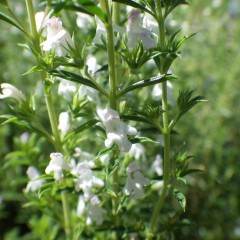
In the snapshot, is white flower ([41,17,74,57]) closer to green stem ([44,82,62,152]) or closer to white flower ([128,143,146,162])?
green stem ([44,82,62,152])

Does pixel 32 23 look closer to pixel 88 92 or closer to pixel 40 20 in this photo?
pixel 40 20

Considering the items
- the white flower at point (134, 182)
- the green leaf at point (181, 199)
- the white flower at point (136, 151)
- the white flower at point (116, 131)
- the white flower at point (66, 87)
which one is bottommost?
the green leaf at point (181, 199)

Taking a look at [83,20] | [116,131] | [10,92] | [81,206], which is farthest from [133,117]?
[83,20]

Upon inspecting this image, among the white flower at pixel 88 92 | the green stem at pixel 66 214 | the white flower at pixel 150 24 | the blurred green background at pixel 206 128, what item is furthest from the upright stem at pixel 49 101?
the blurred green background at pixel 206 128

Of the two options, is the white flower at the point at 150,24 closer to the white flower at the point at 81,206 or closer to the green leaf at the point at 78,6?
the green leaf at the point at 78,6

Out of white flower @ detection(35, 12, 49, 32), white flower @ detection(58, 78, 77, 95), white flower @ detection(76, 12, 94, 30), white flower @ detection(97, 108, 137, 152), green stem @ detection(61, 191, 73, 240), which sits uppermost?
white flower @ detection(76, 12, 94, 30)

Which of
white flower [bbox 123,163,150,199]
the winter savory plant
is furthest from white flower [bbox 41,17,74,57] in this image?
white flower [bbox 123,163,150,199]

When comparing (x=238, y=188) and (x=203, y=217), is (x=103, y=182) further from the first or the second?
(x=238, y=188)
